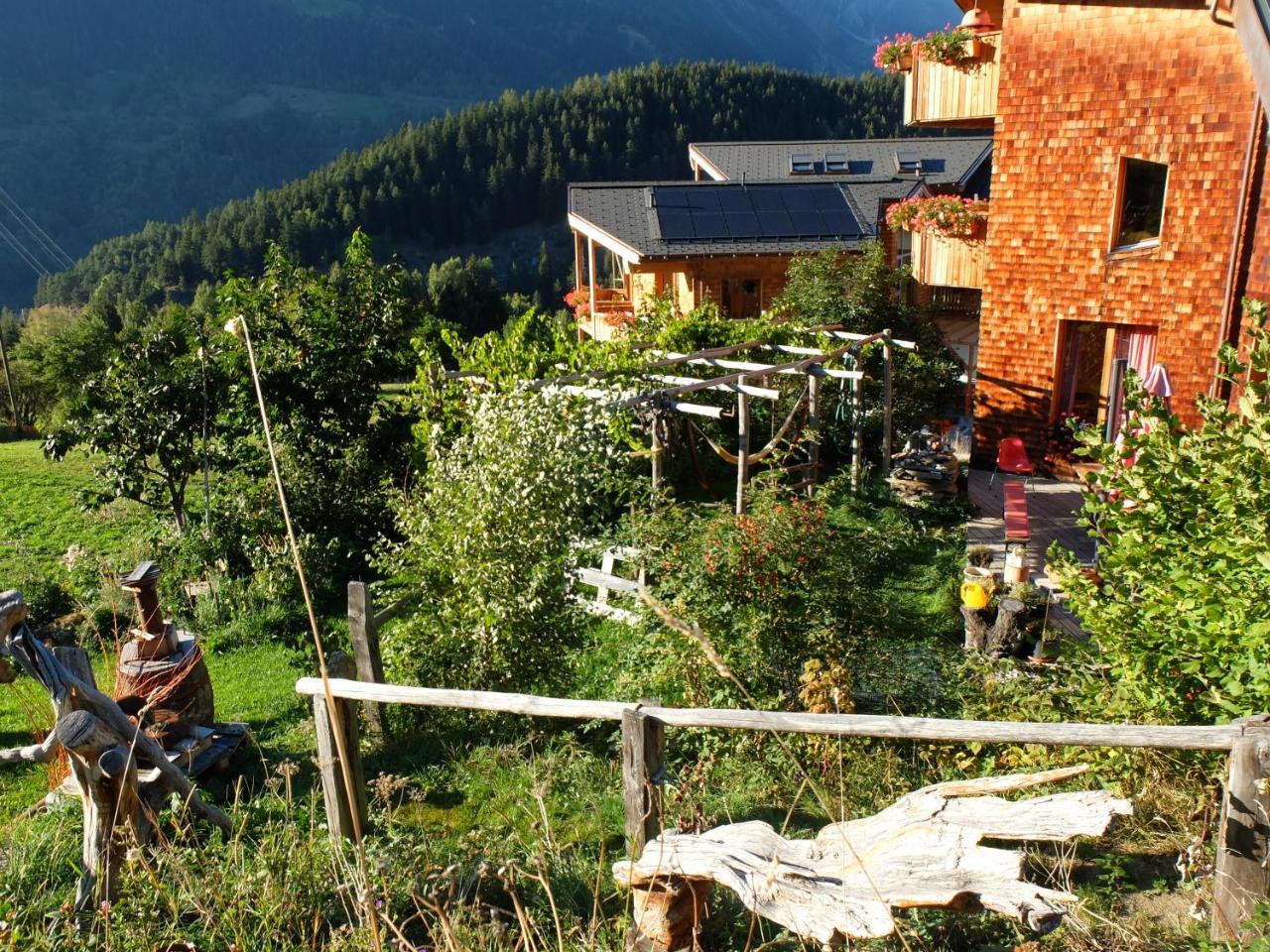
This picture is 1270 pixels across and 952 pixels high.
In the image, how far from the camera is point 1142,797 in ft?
15.7

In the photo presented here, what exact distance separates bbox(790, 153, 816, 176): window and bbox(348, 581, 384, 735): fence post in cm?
3085

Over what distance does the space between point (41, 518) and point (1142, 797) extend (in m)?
14.6

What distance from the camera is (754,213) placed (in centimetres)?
2611

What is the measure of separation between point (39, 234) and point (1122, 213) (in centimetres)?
14608

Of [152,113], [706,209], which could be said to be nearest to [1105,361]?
[706,209]

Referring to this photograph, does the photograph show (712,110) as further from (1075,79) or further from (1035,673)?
(1035,673)

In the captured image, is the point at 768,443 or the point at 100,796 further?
the point at 768,443

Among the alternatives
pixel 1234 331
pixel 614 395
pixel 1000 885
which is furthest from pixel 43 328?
pixel 1000 885

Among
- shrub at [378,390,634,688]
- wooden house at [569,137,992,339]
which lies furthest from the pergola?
wooden house at [569,137,992,339]

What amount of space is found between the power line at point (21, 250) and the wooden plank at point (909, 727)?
426ft

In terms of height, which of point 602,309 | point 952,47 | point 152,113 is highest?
point 152,113

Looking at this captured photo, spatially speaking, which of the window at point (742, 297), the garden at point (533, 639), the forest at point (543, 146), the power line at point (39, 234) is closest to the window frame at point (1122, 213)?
the garden at point (533, 639)

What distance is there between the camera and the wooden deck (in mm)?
9703

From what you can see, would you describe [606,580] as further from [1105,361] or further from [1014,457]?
[1105,361]
